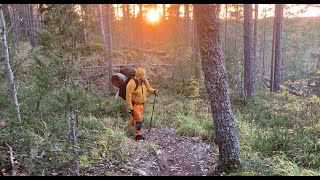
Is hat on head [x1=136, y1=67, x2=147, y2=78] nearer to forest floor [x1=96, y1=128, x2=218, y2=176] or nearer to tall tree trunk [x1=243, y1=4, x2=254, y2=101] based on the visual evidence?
forest floor [x1=96, y1=128, x2=218, y2=176]

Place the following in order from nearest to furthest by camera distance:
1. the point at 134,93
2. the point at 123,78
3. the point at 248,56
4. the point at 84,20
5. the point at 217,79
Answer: the point at 84,20 → the point at 217,79 → the point at 134,93 → the point at 123,78 → the point at 248,56

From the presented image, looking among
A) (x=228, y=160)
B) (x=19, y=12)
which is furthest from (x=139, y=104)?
(x=19, y=12)

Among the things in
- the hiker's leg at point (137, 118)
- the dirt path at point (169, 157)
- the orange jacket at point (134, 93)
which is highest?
the orange jacket at point (134, 93)

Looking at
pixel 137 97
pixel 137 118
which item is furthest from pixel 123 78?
pixel 137 118

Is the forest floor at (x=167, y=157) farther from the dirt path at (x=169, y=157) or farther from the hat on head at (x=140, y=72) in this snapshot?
the hat on head at (x=140, y=72)

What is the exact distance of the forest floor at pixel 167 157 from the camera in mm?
6172

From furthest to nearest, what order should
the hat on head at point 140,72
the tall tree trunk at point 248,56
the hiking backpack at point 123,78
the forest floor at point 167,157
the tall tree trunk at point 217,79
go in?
the tall tree trunk at point 248,56 < the hiking backpack at point 123,78 < the hat on head at point 140,72 < the forest floor at point 167,157 < the tall tree trunk at point 217,79

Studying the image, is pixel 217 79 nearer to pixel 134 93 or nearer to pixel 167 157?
pixel 167 157

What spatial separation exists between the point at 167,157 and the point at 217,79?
8.62 feet

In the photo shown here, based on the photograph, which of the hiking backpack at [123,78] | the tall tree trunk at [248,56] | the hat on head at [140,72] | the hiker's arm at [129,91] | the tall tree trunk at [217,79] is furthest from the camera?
the tall tree trunk at [248,56]

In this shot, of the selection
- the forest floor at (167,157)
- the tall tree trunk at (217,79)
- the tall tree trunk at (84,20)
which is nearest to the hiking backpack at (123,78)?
the forest floor at (167,157)

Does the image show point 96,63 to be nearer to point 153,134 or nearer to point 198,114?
point 198,114

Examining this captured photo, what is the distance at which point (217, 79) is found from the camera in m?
5.68

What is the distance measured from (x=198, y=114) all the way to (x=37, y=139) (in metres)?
7.07
